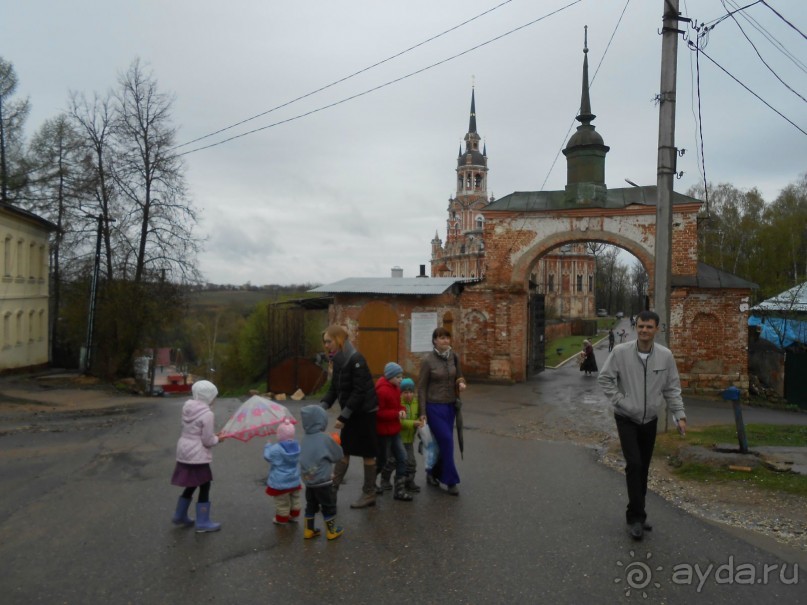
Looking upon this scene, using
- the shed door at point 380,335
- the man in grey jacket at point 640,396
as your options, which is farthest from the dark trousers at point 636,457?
the shed door at point 380,335

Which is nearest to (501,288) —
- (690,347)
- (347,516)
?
(690,347)

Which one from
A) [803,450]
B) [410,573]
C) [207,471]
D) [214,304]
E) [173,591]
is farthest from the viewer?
[214,304]

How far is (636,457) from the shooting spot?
5312 millimetres

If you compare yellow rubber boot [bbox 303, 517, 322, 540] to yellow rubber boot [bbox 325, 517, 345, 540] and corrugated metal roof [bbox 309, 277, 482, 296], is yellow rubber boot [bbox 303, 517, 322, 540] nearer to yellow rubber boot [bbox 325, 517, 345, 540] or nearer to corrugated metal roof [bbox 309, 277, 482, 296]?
yellow rubber boot [bbox 325, 517, 345, 540]

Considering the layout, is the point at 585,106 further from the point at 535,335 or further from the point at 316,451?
the point at 316,451

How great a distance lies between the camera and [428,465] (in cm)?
691

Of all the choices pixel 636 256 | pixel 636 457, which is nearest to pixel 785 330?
pixel 636 256

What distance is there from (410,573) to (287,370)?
1451 centimetres

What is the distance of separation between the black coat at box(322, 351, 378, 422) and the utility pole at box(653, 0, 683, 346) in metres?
6.44

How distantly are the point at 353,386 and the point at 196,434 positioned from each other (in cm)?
146

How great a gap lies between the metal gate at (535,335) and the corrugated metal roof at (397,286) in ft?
6.98

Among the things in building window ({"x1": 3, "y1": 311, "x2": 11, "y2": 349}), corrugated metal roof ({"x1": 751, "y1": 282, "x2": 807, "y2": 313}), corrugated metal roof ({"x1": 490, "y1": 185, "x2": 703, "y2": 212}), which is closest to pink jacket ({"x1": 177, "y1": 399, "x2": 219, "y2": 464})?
corrugated metal roof ({"x1": 490, "y1": 185, "x2": 703, "y2": 212})

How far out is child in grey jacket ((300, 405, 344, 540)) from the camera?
5.23 m

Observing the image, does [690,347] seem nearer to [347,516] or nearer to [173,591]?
[347,516]
